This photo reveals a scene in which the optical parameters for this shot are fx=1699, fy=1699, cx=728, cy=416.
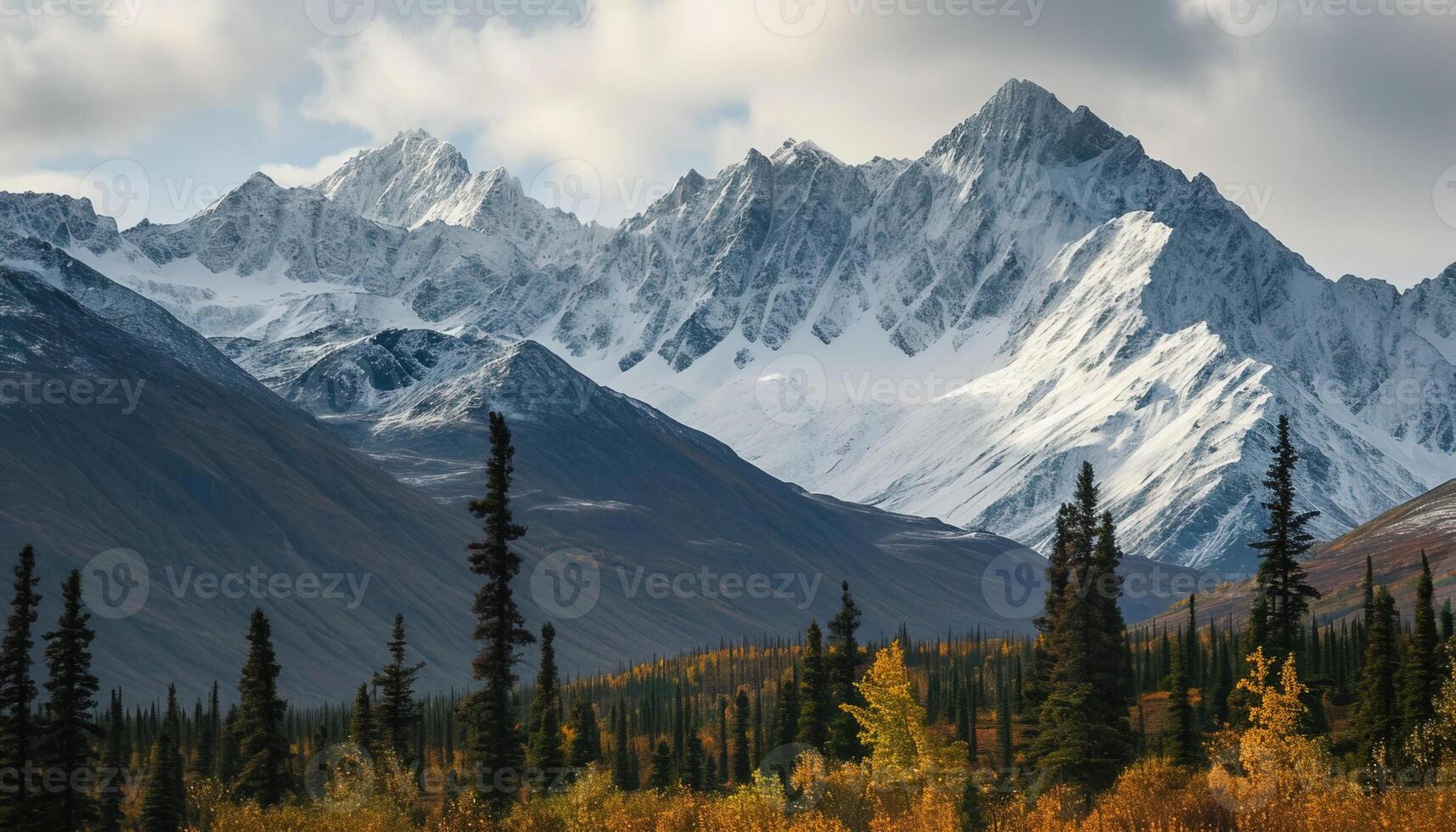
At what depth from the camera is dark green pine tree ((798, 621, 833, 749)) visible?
338 ft

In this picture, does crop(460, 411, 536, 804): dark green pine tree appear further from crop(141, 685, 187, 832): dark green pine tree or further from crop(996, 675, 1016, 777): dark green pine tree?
crop(996, 675, 1016, 777): dark green pine tree

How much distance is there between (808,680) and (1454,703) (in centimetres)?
4402

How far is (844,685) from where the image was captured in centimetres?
10444

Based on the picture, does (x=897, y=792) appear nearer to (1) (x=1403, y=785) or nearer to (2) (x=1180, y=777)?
(2) (x=1180, y=777)

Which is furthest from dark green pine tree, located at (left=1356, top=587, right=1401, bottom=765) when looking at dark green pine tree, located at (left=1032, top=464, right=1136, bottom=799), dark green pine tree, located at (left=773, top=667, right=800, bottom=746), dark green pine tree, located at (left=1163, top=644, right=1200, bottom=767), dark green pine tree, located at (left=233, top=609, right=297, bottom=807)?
dark green pine tree, located at (left=233, top=609, right=297, bottom=807)

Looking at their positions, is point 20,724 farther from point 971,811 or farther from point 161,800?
point 971,811

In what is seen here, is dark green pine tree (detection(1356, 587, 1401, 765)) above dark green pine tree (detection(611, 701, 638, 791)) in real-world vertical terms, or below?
above

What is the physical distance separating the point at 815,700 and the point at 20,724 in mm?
49903

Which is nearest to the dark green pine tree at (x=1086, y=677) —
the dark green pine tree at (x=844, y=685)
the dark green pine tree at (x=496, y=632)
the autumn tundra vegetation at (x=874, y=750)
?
the autumn tundra vegetation at (x=874, y=750)

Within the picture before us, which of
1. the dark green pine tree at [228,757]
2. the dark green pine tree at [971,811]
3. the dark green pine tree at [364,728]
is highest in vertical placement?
the dark green pine tree at [364,728]

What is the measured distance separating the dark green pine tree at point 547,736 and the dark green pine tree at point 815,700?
1600 cm

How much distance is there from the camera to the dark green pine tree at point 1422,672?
76.9m

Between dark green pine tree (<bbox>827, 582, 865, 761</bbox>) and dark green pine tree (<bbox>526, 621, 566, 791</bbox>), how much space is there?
1702 cm

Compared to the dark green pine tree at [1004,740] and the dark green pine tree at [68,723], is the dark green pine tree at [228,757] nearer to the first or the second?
the dark green pine tree at [68,723]
